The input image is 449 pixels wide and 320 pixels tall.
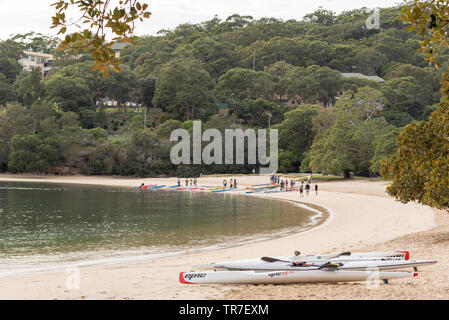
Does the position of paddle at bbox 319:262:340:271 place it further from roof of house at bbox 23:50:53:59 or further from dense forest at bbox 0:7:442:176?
roof of house at bbox 23:50:53:59

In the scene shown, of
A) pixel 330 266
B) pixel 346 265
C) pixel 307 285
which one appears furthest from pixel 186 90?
pixel 307 285

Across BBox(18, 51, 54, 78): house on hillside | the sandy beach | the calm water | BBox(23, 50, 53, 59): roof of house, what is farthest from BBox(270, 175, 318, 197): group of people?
BBox(23, 50, 53, 59): roof of house

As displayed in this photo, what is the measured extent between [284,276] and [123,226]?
1839 centimetres

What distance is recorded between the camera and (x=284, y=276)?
32.9 ft

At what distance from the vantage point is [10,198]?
43.6 meters

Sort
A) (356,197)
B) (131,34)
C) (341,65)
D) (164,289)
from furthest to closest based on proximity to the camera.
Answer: (341,65)
(356,197)
(164,289)
(131,34)

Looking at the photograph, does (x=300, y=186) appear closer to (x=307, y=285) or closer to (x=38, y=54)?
(x=307, y=285)

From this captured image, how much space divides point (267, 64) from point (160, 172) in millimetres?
51446

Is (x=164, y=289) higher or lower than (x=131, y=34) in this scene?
lower

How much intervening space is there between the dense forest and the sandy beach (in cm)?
3015

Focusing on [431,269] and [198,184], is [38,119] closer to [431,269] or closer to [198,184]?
[198,184]

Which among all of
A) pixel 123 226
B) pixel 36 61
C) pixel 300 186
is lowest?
pixel 123 226

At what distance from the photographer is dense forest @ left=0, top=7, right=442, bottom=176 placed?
68.6m
